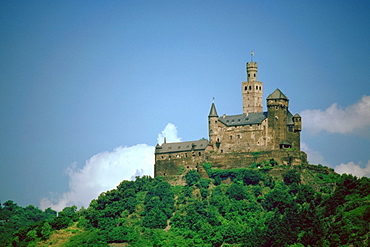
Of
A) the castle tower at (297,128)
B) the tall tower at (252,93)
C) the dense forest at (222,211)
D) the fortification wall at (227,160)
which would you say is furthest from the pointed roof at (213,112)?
the castle tower at (297,128)

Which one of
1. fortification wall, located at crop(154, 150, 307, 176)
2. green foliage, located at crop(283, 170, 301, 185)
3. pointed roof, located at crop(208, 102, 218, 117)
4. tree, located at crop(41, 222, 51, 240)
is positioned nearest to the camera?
green foliage, located at crop(283, 170, 301, 185)

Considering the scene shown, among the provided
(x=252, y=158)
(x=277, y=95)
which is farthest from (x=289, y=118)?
(x=252, y=158)

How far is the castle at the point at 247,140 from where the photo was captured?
5359 inches

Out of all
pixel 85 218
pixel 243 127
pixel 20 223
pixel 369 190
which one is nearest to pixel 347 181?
pixel 369 190

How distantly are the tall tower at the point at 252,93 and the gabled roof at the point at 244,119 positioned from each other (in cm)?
279

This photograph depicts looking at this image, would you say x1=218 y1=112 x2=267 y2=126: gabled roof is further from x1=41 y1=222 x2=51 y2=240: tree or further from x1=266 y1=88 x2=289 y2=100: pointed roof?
x1=41 y1=222 x2=51 y2=240: tree

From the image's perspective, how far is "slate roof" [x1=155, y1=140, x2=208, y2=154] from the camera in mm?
142125

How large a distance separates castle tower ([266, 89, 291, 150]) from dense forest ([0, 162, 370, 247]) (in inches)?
157

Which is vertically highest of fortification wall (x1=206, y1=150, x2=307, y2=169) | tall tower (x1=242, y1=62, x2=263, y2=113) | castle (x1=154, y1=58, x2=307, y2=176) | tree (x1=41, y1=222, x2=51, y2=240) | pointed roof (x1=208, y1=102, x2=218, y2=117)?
tall tower (x1=242, y1=62, x2=263, y2=113)

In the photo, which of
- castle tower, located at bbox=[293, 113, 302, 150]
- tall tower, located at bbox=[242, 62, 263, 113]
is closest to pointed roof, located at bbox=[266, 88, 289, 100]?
castle tower, located at bbox=[293, 113, 302, 150]

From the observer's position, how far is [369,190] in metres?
120

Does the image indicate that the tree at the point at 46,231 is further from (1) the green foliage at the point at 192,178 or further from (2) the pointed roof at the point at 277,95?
(2) the pointed roof at the point at 277,95

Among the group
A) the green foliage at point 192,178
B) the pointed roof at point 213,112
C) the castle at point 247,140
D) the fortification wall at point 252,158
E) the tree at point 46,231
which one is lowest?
the tree at point 46,231

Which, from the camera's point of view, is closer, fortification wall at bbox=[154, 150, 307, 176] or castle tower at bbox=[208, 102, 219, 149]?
fortification wall at bbox=[154, 150, 307, 176]
